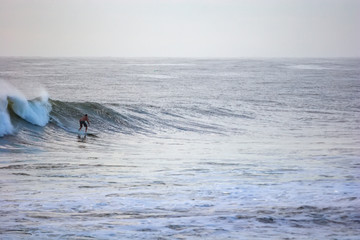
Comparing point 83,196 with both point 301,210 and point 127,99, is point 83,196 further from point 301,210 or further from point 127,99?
point 127,99

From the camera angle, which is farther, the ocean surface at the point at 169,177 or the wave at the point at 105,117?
the wave at the point at 105,117

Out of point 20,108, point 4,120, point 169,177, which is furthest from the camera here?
point 20,108

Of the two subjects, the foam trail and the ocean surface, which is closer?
the ocean surface

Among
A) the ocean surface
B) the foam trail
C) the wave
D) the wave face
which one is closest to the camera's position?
the ocean surface

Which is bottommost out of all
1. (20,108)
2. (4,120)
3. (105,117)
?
(105,117)

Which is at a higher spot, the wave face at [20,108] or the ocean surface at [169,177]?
the wave face at [20,108]

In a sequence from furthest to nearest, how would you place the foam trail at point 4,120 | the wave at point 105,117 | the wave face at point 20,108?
the wave at point 105,117 < the wave face at point 20,108 < the foam trail at point 4,120

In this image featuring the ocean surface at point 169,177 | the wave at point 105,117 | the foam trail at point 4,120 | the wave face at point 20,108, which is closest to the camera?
the ocean surface at point 169,177

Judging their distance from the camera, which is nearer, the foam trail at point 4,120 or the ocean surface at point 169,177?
the ocean surface at point 169,177

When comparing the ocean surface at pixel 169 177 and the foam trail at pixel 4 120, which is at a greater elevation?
the foam trail at pixel 4 120

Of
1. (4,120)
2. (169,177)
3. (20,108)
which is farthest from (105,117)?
(169,177)

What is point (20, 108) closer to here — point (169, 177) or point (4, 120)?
point (4, 120)

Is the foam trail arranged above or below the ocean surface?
above

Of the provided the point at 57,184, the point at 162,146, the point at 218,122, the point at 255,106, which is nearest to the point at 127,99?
the point at 255,106
